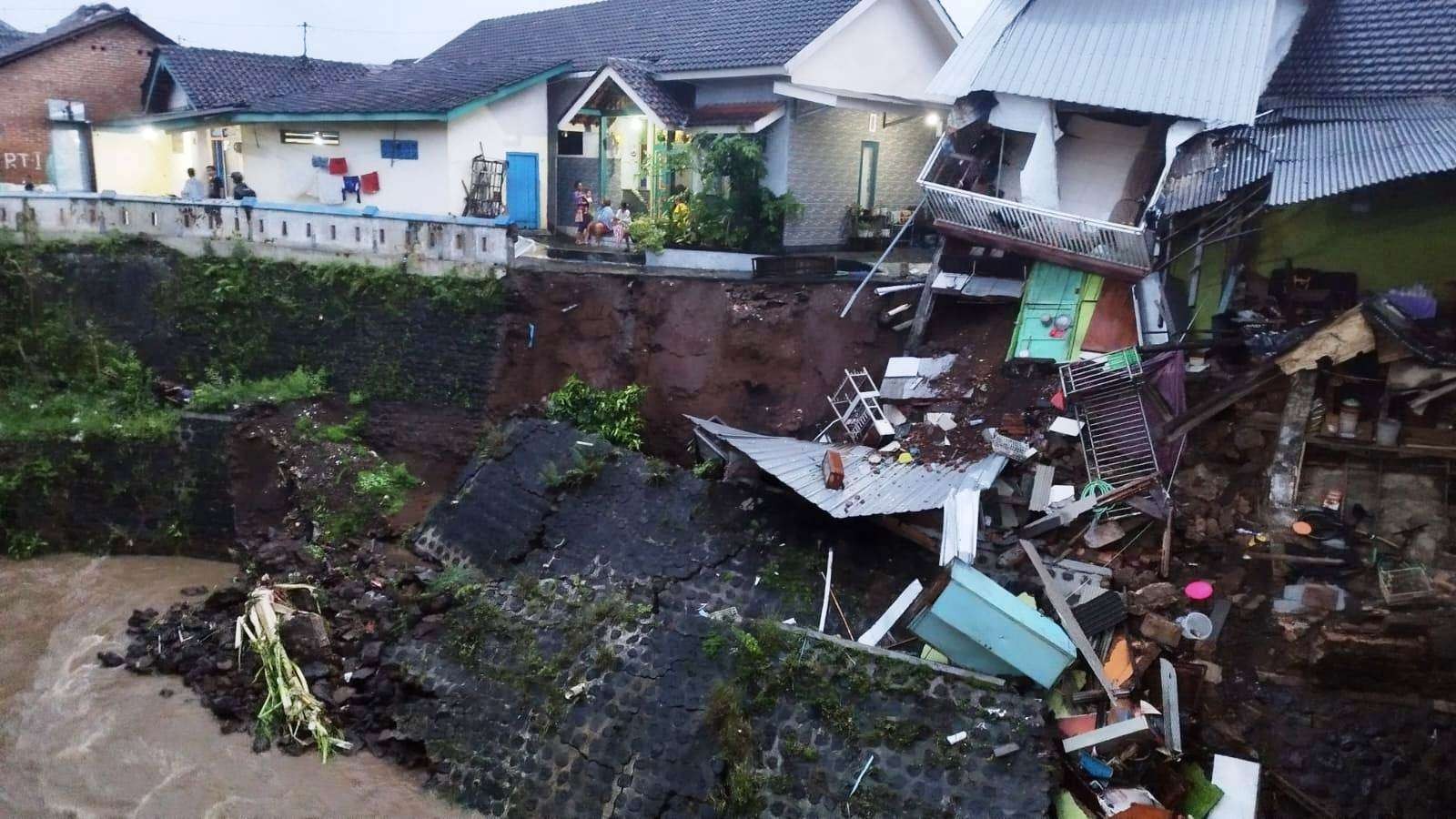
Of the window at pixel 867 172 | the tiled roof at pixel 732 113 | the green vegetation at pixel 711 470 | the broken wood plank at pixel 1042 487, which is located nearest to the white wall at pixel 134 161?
the tiled roof at pixel 732 113

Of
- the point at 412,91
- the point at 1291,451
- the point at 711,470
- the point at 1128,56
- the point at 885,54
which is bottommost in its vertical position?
the point at 711,470

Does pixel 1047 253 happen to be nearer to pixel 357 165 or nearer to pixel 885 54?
pixel 885 54

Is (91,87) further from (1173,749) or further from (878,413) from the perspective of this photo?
(1173,749)

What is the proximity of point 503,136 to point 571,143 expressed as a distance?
1.40 m

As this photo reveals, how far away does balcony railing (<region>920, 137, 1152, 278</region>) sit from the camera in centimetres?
1212

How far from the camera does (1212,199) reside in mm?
11750

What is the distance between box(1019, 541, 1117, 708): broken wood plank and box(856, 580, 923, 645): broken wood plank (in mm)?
1231

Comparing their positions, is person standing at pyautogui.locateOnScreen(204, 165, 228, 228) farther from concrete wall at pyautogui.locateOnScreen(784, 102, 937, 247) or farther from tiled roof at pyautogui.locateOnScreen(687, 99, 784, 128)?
concrete wall at pyautogui.locateOnScreen(784, 102, 937, 247)

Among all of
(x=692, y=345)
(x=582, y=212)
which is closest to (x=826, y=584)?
(x=692, y=345)

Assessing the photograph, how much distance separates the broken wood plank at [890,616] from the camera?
1018 centimetres

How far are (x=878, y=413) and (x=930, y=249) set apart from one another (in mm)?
5661

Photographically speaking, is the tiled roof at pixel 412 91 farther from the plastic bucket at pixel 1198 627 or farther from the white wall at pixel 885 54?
the plastic bucket at pixel 1198 627

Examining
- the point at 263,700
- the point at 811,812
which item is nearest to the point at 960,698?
the point at 811,812

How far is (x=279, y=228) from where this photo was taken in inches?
643
